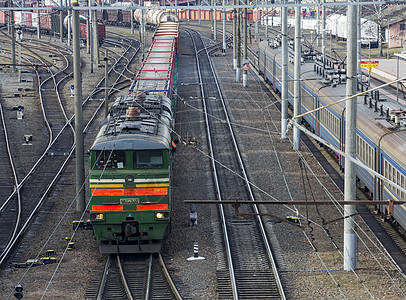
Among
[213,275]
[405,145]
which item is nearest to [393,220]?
[405,145]

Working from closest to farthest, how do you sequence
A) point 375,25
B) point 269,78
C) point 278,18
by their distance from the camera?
point 269,78 < point 375,25 < point 278,18

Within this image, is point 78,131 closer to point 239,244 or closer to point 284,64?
point 239,244

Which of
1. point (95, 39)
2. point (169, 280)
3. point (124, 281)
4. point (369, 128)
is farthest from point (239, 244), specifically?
point (95, 39)

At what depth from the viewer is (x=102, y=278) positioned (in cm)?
Result: 1878

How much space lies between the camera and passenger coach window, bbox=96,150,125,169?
19.3m

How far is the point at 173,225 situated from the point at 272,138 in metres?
14.0

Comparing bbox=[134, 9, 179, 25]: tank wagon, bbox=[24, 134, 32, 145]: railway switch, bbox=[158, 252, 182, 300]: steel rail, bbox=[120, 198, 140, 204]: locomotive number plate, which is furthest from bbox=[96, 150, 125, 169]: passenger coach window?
bbox=[134, 9, 179, 25]: tank wagon

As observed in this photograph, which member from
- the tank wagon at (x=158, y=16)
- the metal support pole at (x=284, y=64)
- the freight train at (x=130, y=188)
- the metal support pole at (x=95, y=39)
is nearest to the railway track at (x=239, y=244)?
the freight train at (x=130, y=188)

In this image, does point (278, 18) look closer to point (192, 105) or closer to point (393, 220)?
point (192, 105)

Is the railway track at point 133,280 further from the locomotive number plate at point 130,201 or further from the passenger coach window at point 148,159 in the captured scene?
the passenger coach window at point 148,159

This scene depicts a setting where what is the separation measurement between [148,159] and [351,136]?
541cm

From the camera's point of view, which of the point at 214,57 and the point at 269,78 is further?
the point at 214,57

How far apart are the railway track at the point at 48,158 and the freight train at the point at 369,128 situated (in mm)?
9335

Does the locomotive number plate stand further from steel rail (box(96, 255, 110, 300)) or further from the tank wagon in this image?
the tank wagon
